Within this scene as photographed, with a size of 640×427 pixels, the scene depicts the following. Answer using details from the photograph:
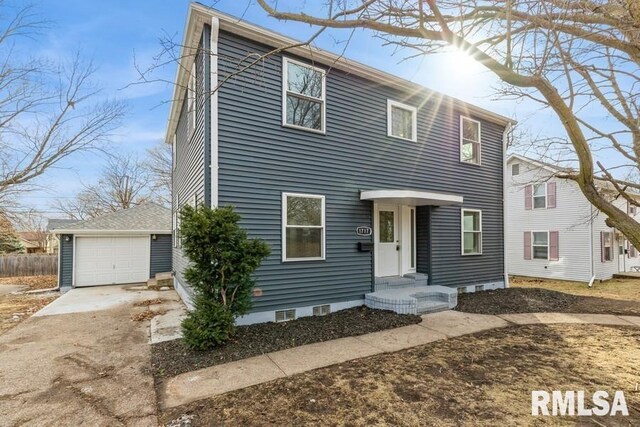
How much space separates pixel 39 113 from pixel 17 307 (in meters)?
7.49

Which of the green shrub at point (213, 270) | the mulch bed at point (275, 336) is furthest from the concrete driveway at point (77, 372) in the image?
the green shrub at point (213, 270)

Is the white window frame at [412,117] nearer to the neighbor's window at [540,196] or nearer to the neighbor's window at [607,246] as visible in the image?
the neighbor's window at [540,196]

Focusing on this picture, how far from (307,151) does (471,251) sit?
6266 millimetres

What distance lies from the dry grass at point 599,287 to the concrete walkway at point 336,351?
15.6ft

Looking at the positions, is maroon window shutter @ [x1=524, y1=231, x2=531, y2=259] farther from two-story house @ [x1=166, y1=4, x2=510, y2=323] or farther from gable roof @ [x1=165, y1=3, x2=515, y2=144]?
gable roof @ [x1=165, y1=3, x2=515, y2=144]

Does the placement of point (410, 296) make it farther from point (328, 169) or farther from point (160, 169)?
point (160, 169)

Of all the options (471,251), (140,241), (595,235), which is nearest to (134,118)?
(140,241)

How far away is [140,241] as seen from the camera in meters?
12.9

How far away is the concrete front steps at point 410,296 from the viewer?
6.85 m

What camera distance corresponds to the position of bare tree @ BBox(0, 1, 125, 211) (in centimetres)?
1098

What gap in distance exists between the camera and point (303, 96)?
673 centimetres

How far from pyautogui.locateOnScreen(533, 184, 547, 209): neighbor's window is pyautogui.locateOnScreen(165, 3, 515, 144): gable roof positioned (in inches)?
306

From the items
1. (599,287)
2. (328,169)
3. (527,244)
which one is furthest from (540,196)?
(328,169)

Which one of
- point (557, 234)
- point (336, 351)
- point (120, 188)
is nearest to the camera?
point (336, 351)
